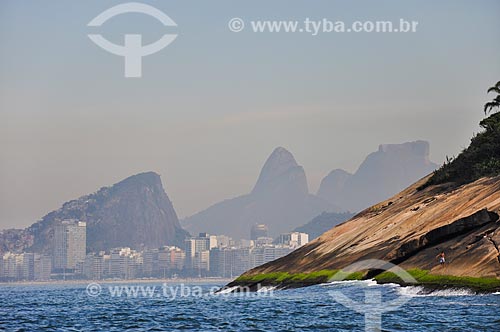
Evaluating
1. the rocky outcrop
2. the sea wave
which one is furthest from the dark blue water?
the rocky outcrop

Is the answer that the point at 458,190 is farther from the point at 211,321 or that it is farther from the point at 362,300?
the point at 211,321

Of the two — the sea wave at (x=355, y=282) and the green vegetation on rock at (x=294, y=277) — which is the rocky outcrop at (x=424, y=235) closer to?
the green vegetation on rock at (x=294, y=277)

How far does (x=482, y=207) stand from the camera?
289 ft

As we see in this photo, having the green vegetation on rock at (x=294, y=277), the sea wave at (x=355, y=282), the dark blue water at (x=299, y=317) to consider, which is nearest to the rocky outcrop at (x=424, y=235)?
the green vegetation on rock at (x=294, y=277)

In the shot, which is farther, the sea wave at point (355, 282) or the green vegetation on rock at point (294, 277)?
the green vegetation on rock at point (294, 277)

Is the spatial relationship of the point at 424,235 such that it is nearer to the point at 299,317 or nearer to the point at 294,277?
the point at 294,277

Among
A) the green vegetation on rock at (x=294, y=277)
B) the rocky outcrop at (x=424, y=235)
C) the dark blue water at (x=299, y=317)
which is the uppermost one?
the rocky outcrop at (x=424, y=235)

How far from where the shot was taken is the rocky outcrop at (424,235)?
78600 mm

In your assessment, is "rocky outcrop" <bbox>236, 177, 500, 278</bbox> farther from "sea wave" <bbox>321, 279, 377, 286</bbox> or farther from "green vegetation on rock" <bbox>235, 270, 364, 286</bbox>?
"sea wave" <bbox>321, 279, 377, 286</bbox>

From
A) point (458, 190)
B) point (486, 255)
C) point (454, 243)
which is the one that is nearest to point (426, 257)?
point (454, 243)

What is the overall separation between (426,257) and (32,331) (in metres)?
36.8

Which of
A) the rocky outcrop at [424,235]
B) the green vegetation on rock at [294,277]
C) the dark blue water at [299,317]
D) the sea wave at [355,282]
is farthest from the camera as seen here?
the green vegetation on rock at [294,277]

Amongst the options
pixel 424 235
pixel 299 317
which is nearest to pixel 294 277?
pixel 424 235

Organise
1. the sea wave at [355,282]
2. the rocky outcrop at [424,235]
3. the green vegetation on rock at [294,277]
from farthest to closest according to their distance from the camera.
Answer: the green vegetation on rock at [294,277] < the sea wave at [355,282] < the rocky outcrop at [424,235]
